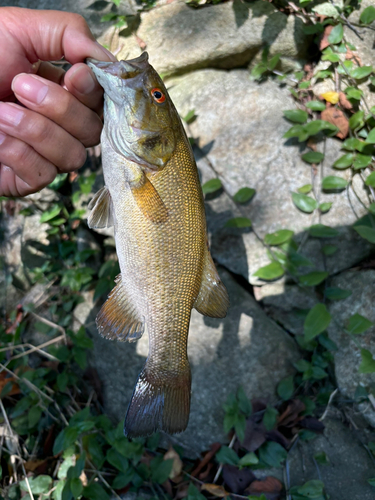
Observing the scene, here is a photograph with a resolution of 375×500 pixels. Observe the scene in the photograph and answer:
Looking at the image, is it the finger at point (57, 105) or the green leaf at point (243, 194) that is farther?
the green leaf at point (243, 194)

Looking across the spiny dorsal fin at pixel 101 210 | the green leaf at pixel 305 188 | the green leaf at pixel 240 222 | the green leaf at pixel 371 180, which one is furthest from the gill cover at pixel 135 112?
the green leaf at pixel 371 180

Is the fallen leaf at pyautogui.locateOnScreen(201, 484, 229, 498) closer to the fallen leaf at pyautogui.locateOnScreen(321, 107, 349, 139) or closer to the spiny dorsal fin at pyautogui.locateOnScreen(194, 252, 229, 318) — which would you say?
the spiny dorsal fin at pyautogui.locateOnScreen(194, 252, 229, 318)

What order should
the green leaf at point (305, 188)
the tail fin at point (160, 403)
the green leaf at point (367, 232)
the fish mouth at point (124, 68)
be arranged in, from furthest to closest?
the green leaf at point (305, 188), the green leaf at point (367, 232), the tail fin at point (160, 403), the fish mouth at point (124, 68)

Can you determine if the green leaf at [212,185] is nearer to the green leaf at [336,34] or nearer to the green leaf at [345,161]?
the green leaf at [345,161]

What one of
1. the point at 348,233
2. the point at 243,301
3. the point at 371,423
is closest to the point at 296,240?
the point at 348,233

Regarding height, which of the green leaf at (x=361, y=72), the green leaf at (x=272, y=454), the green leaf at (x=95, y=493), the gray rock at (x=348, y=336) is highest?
the green leaf at (x=361, y=72)

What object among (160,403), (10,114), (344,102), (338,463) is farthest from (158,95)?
(338,463)

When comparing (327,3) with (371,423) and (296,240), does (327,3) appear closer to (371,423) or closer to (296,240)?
(296,240)

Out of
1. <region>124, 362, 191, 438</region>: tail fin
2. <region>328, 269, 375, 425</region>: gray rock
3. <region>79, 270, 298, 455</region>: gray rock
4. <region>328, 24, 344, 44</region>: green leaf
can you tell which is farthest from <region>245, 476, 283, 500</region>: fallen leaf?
<region>328, 24, 344, 44</region>: green leaf
